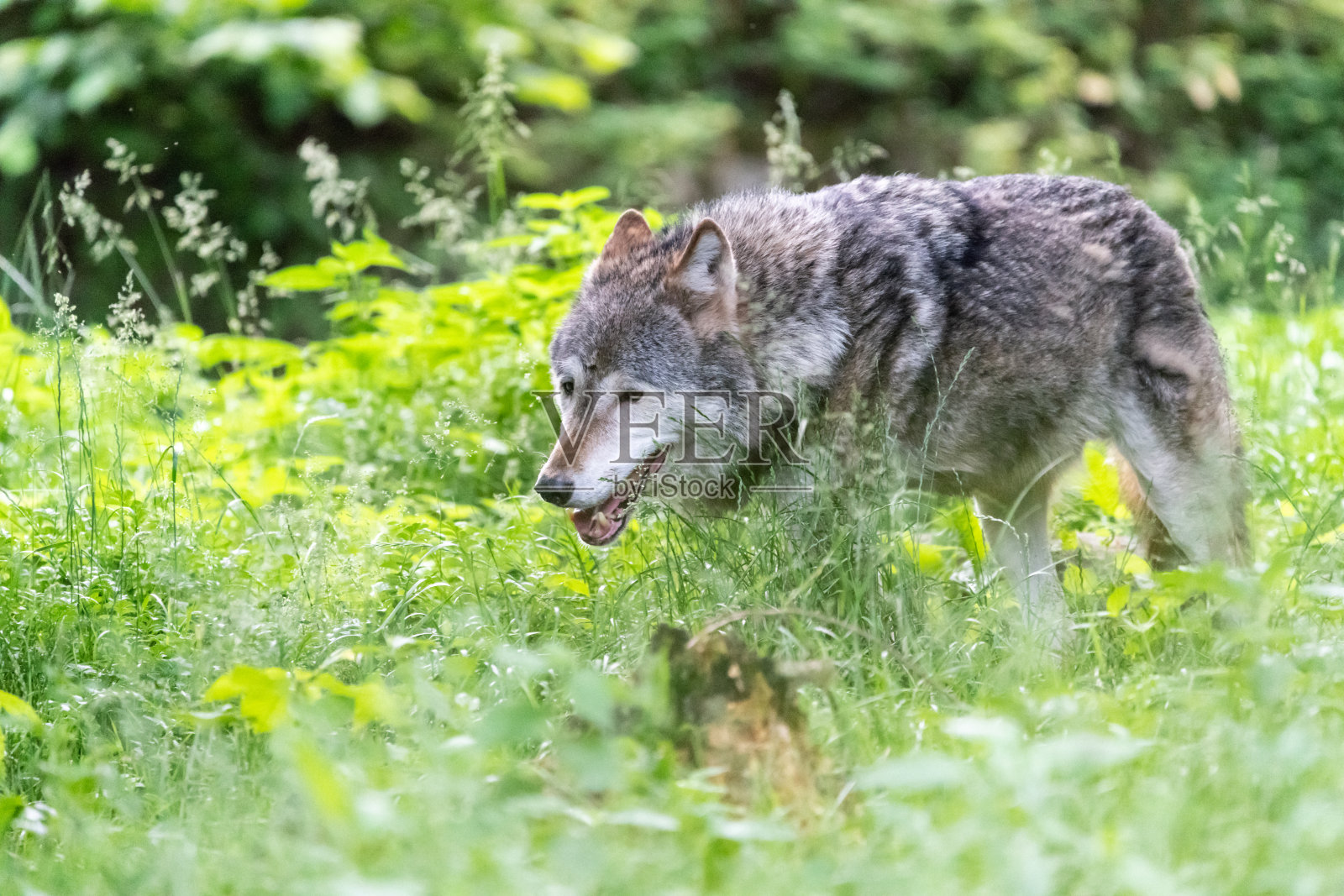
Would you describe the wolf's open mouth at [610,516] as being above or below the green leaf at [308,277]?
below

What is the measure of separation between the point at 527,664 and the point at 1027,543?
2580 millimetres

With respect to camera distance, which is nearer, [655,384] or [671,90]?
[655,384]

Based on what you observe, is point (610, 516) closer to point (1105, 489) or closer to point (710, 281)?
point (710, 281)

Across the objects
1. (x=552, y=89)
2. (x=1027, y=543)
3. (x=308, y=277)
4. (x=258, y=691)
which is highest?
(x=552, y=89)

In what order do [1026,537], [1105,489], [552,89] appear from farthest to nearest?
[552,89] → [1105,489] → [1026,537]

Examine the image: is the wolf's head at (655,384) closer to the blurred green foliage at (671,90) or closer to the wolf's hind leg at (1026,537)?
the wolf's hind leg at (1026,537)

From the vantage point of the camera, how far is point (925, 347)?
148 inches

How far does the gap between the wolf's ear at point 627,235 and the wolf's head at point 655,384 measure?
0.23m

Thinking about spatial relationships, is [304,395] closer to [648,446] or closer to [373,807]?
[648,446]

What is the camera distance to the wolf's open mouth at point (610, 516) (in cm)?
376

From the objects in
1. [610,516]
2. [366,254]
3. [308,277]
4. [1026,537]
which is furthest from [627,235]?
[1026,537]

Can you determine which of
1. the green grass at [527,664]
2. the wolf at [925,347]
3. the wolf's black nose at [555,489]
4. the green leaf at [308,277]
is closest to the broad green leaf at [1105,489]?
the green grass at [527,664]

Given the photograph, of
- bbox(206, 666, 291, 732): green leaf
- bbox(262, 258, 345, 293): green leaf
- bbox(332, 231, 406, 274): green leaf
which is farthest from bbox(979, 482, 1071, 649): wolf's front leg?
bbox(262, 258, 345, 293): green leaf

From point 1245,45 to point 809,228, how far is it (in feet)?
31.4
